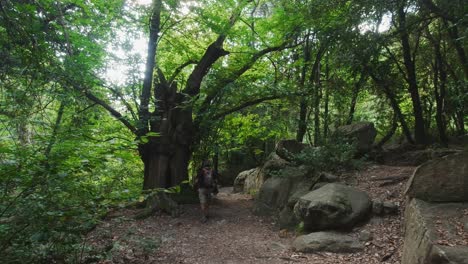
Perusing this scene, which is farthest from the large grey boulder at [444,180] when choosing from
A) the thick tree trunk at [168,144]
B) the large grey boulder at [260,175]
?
the thick tree trunk at [168,144]

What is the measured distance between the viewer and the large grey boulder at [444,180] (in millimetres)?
5332

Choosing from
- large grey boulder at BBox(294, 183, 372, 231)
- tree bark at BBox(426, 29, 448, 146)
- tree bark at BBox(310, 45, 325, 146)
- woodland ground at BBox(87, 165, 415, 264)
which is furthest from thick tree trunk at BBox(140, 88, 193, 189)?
tree bark at BBox(426, 29, 448, 146)

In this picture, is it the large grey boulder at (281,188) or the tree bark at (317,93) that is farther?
the tree bark at (317,93)

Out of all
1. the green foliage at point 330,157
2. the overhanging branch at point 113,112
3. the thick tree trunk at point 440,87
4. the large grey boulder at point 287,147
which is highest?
the thick tree trunk at point 440,87

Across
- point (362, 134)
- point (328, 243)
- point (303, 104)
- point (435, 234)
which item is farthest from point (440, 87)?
point (435, 234)

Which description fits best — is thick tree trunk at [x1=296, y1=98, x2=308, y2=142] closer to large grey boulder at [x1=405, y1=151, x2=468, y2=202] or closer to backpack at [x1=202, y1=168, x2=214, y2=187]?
backpack at [x1=202, y1=168, x2=214, y2=187]

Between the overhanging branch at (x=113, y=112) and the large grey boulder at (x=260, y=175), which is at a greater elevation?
the overhanging branch at (x=113, y=112)

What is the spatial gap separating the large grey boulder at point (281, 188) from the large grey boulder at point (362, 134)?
2263mm

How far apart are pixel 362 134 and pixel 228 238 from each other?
6.24 metres

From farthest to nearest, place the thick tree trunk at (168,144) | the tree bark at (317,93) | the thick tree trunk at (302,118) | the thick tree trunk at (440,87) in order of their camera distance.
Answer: the thick tree trunk at (302,118) → the thick tree trunk at (440,87) → the tree bark at (317,93) → the thick tree trunk at (168,144)

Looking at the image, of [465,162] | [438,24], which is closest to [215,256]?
[465,162]

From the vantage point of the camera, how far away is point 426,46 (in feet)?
41.3

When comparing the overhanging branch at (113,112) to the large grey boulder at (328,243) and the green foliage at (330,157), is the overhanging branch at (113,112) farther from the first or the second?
the large grey boulder at (328,243)

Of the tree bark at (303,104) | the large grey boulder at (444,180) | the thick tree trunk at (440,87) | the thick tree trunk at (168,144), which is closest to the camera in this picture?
the large grey boulder at (444,180)
